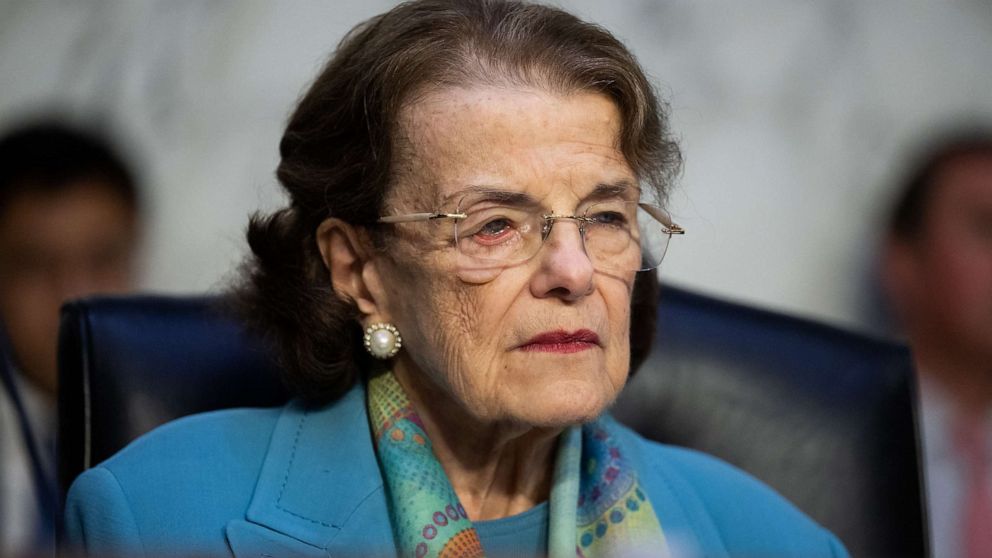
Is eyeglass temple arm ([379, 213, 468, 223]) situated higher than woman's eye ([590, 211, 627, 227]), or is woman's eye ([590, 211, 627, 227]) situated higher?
woman's eye ([590, 211, 627, 227])

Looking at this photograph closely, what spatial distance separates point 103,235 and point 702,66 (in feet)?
5.81

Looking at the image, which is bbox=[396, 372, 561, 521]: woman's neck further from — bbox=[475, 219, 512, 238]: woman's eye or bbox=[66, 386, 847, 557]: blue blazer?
bbox=[475, 219, 512, 238]: woman's eye

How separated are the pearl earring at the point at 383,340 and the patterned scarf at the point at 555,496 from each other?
0.25 feet

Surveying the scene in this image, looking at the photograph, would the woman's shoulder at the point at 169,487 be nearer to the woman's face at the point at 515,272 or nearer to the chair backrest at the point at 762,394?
the chair backrest at the point at 762,394

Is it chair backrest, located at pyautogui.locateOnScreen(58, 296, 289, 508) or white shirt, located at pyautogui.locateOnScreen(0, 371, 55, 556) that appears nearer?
chair backrest, located at pyautogui.locateOnScreen(58, 296, 289, 508)

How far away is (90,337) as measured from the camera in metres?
2.06

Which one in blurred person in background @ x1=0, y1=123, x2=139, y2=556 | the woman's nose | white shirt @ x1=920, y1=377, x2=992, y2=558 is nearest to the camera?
the woman's nose

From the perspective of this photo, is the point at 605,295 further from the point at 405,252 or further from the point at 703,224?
the point at 703,224

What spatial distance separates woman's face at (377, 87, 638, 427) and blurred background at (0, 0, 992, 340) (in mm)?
1607

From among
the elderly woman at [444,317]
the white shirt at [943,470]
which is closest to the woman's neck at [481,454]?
the elderly woman at [444,317]

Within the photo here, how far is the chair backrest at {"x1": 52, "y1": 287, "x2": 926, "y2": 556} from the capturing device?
7.14 feet

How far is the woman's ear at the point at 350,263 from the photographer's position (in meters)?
1.98

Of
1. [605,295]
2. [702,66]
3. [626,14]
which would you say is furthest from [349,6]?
[605,295]

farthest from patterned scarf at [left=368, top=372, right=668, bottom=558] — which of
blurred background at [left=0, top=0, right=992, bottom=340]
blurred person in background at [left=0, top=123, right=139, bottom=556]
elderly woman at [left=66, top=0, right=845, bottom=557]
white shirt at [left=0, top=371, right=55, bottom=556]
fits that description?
blurred person in background at [left=0, top=123, right=139, bottom=556]
